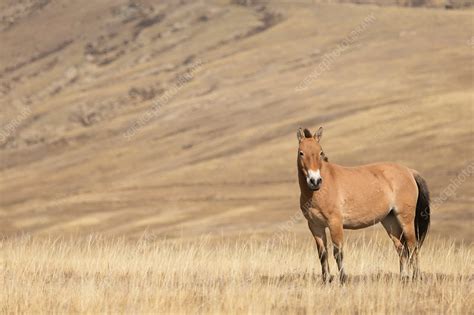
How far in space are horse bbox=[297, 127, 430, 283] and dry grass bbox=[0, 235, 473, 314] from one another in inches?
17.4

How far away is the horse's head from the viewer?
10992 mm

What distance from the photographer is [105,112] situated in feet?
312

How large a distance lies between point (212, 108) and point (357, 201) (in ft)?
227

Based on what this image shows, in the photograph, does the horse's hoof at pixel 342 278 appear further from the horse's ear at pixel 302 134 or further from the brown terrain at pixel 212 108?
the brown terrain at pixel 212 108

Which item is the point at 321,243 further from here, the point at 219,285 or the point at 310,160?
the point at 219,285

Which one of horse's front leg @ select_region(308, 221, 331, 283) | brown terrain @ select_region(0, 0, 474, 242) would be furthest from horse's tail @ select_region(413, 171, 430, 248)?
brown terrain @ select_region(0, 0, 474, 242)

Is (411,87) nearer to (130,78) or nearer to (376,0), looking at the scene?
(130,78)

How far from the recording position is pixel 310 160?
11.3m

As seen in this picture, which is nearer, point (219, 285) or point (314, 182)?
point (314, 182)

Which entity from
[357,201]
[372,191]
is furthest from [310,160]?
[372,191]

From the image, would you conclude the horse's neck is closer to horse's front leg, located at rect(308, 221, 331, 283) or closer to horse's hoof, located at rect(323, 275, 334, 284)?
horse's front leg, located at rect(308, 221, 331, 283)

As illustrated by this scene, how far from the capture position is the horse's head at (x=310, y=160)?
11.0 metres

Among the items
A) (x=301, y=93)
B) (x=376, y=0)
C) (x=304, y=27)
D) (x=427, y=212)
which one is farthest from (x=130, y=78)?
(x=427, y=212)

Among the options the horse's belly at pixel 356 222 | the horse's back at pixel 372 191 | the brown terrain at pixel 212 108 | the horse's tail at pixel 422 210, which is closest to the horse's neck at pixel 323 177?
the horse's back at pixel 372 191
